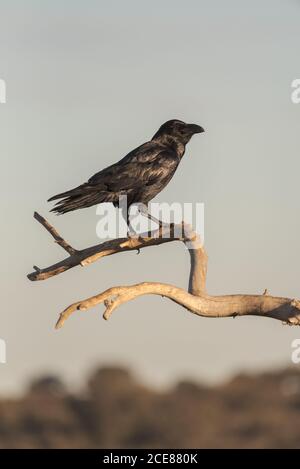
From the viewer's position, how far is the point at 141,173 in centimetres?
2391

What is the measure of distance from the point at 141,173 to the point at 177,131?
129 cm

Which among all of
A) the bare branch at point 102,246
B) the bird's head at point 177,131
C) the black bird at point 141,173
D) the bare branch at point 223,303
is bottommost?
the bare branch at point 223,303

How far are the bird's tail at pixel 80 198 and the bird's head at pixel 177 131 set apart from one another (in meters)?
1.79

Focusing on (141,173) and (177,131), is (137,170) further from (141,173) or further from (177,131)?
(177,131)

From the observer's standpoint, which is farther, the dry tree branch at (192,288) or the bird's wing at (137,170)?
the bird's wing at (137,170)

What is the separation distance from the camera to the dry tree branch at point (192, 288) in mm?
20812

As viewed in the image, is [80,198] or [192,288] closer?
[192,288]

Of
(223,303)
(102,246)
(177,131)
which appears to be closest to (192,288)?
(223,303)

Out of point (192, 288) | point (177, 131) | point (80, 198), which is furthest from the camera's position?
point (177, 131)

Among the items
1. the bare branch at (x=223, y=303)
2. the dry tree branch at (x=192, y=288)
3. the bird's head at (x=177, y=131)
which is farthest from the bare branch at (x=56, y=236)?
the bird's head at (x=177, y=131)

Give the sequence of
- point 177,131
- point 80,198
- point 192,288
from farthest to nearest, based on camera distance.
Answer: point 177,131 < point 80,198 < point 192,288

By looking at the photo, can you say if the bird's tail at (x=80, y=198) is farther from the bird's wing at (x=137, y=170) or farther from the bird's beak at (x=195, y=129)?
the bird's beak at (x=195, y=129)
